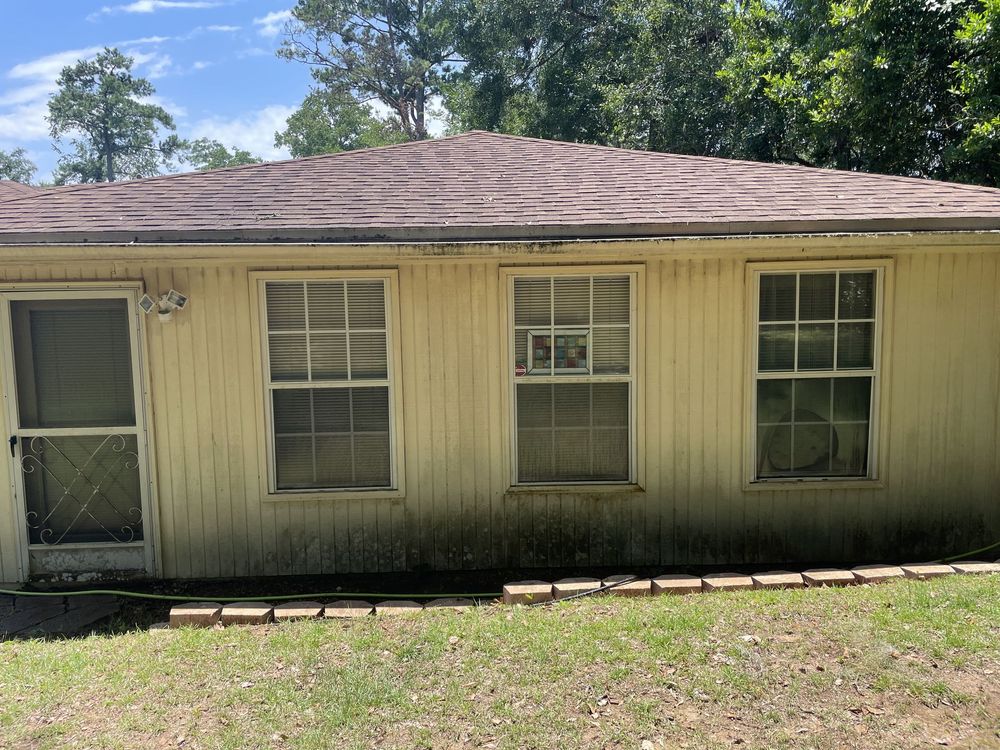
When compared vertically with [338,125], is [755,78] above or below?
below

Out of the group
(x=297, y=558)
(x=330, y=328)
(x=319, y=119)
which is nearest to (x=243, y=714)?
(x=297, y=558)

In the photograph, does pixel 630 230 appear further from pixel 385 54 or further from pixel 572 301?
pixel 385 54

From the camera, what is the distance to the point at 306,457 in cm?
548

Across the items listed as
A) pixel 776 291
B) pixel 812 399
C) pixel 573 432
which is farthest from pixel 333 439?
pixel 812 399

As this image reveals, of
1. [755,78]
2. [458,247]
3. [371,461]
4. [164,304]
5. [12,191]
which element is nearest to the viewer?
[458,247]

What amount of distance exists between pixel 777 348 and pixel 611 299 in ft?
4.54

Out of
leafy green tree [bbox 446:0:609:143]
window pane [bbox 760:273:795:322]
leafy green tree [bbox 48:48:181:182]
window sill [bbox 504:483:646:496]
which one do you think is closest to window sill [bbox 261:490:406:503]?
window sill [bbox 504:483:646:496]

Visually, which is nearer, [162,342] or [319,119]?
[162,342]

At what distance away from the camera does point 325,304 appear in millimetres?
5352

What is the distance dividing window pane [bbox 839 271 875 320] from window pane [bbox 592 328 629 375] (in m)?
1.74

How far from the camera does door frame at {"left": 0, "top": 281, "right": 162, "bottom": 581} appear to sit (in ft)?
16.9

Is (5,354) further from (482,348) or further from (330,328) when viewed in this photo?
(482,348)

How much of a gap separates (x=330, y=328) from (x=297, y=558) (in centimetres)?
184

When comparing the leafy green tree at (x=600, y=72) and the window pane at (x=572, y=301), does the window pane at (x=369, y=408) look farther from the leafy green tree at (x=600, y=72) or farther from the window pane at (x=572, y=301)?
the leafy green tree at (x=600, y=72)
